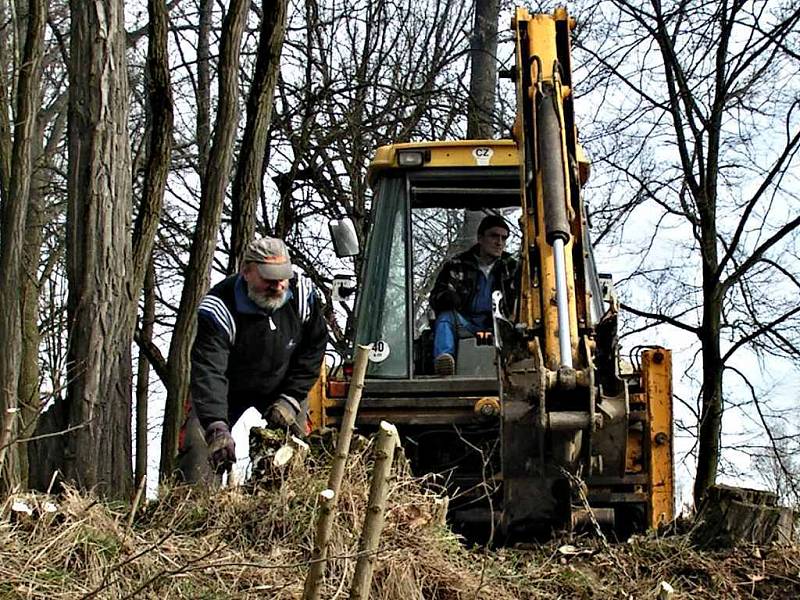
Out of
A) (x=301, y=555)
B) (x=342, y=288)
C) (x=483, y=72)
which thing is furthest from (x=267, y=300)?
(x=483, y=72)

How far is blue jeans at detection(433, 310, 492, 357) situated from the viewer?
7.27 metres

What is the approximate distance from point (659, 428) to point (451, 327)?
138 centimetres

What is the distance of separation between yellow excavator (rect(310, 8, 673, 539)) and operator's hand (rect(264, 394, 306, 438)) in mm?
319

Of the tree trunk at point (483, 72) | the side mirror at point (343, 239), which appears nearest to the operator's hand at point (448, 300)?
the side mirror at point (343, 239)

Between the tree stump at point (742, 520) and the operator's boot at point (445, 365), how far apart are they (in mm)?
1793

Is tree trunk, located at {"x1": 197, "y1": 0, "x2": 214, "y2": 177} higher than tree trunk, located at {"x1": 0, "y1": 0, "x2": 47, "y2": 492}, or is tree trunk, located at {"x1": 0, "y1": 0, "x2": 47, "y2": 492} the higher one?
tree trunk, located at {"x1": 197, "y1": 0, "x2": 214, "y2": 177}

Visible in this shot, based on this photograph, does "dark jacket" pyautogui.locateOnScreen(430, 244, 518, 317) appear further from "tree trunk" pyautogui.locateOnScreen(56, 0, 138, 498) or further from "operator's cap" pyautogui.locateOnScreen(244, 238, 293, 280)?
"tree trunk" pyautogui.locateOnScreen(56, 0, 138, 498)

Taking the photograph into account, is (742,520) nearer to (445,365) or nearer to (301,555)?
(445,365)

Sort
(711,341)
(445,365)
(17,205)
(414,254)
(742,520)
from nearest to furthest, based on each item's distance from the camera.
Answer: (742,520) < (445,365) < (414,254) < (17,205) < (711,341)

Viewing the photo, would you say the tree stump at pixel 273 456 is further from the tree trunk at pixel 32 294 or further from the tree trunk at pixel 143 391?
the tree trunk at pixel 143 391

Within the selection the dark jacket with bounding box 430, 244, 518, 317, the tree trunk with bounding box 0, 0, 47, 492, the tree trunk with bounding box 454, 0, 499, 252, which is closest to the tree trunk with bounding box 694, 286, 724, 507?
the tree trunk with bounding box 454, 0, 499, 252

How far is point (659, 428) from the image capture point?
6.66 metres

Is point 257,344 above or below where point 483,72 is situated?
below

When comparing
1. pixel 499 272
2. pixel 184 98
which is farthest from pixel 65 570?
pixel 184 98
